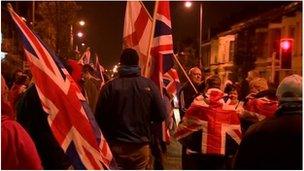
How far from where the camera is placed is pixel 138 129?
6.23 metres

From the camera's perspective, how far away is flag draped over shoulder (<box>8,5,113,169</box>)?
182 inches

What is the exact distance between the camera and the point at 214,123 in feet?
24.9

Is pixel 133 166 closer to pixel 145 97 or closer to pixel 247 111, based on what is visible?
pixel 145 97

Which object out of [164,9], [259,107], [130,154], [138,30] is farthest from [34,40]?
[259,107]

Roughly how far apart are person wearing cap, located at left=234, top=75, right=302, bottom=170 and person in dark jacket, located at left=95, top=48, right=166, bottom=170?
1.66m

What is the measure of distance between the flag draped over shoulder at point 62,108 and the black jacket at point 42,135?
75cm

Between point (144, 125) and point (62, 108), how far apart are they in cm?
170

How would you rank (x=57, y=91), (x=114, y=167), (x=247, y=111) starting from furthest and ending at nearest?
(x=247, y=111), (x=114, y=167), (x=57, y=91)

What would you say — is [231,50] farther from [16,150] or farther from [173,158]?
[16,150]

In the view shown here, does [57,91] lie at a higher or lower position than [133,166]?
higher

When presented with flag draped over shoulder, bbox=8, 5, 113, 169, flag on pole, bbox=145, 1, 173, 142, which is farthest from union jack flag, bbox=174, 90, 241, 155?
flag draped over shoulder, bbox=8, 5, 113, 169

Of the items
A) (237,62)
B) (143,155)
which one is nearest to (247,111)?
(143,155)

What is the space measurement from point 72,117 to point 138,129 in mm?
1648

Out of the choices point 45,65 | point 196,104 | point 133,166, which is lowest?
point 133,166
